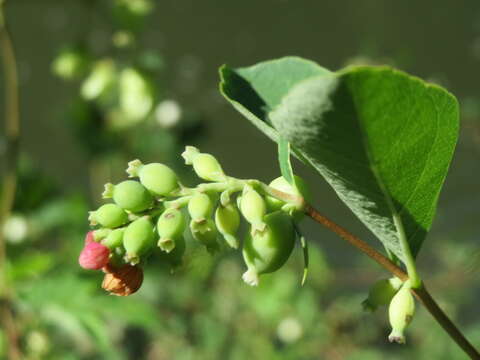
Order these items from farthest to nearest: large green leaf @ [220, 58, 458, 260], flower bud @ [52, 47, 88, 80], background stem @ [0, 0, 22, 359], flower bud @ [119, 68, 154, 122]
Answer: flower bud @ [52, 47, 88, 80], flower bud @ [119, 68, 154, 122], background stem @ [0, 0, 22, 359], large green leaf @ [220, 58, 458, 260]

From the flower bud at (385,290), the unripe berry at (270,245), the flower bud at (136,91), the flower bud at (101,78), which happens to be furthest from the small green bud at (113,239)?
the flower bud at (101,78)

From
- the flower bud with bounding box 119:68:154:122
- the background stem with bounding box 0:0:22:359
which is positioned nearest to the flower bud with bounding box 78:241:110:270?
the background stem with bounding box 0:0:22:359

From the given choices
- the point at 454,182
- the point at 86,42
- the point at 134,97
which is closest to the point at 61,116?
the point at 86,42

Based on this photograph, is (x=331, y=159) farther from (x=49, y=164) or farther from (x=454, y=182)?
(x=49, y=164)

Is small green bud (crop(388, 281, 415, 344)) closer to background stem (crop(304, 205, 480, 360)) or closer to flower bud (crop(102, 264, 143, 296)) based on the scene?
background stem (crop(304, 205, 480, 360))

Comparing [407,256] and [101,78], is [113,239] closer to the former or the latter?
[407,256]

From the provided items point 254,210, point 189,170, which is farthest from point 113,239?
point 189,170

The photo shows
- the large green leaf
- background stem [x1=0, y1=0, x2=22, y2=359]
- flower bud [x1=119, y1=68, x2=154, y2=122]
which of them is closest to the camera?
the large green leaf
